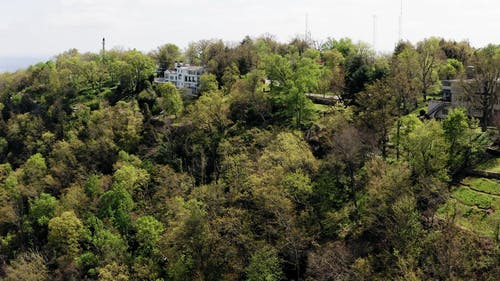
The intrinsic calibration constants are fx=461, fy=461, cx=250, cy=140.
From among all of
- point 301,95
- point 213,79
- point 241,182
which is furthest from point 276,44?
point 241,182

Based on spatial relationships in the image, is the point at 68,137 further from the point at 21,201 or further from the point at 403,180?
the point at 403,180

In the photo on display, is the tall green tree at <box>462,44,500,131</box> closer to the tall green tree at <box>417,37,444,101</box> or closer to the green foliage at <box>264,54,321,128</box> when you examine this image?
the tall green tree at <box>417,37,444,101</box>

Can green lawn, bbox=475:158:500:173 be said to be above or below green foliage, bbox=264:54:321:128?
below

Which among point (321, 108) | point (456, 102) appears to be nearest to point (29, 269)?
point (321, 108)

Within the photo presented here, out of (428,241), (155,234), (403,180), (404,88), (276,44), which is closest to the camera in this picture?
(428,241)

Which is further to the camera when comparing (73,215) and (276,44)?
(276,44)

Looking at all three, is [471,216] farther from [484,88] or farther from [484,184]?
[484,88]

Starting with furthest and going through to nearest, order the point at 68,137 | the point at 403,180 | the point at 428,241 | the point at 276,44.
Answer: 1. the point at 276,44
2. the point at 68,137
3. the point at 403,180
4. the point at 428,241

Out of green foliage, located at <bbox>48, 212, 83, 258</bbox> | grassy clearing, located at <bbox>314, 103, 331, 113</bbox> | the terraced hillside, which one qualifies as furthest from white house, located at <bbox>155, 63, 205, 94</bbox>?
the terraced hillside
